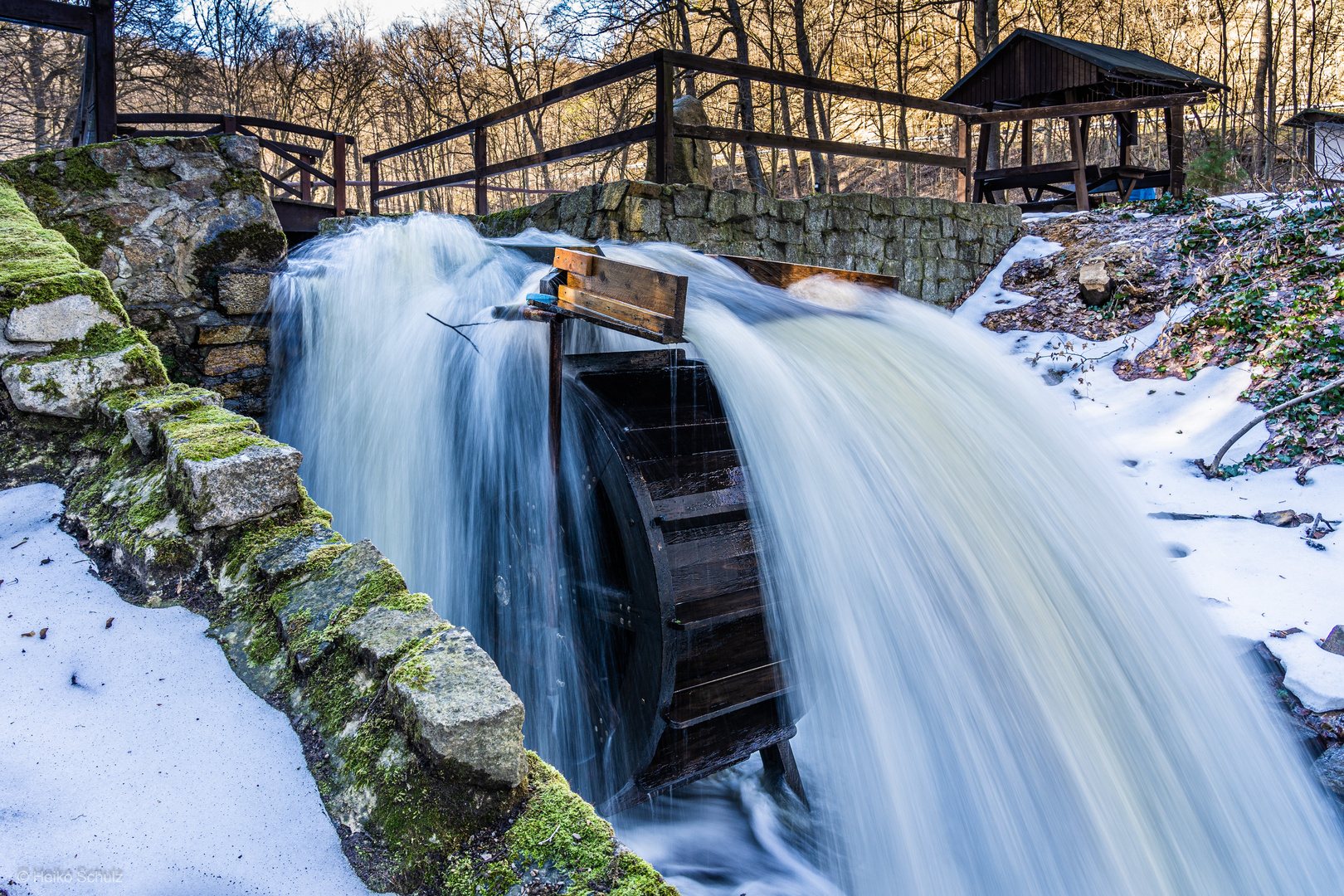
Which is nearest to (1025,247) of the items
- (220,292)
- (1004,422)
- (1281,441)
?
(1281,441)

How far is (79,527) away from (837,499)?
2.56 m

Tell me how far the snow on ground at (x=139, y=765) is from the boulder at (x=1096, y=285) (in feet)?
25.9

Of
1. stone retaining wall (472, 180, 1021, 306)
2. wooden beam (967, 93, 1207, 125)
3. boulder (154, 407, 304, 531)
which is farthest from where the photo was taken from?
wooden beam (967, 93, 1207, 125)

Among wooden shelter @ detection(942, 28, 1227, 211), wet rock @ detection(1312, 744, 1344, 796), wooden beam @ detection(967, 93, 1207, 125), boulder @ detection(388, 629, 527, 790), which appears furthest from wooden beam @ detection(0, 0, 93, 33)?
wooden shelter @ detection(942, 28, 1227, 211)

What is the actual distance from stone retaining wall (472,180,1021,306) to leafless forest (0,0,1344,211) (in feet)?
25.2

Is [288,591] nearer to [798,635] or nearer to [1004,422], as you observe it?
[798,635]

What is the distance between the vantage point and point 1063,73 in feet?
40.7

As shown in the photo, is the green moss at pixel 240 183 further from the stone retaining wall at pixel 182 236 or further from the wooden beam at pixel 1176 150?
the wooden beam at pixel 1176 150

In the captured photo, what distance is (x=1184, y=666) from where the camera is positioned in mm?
3055

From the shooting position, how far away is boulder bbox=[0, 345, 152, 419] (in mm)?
2645

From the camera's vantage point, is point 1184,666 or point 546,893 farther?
point 1184,666

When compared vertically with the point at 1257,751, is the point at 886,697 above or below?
above

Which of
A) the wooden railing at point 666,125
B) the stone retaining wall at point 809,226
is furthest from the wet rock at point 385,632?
the wooden railing at point 666,125

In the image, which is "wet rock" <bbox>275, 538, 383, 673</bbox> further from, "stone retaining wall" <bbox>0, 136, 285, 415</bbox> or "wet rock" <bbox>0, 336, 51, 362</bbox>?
"stone retaining wall" <bbox>0, 136, 285, 415</bbox>
